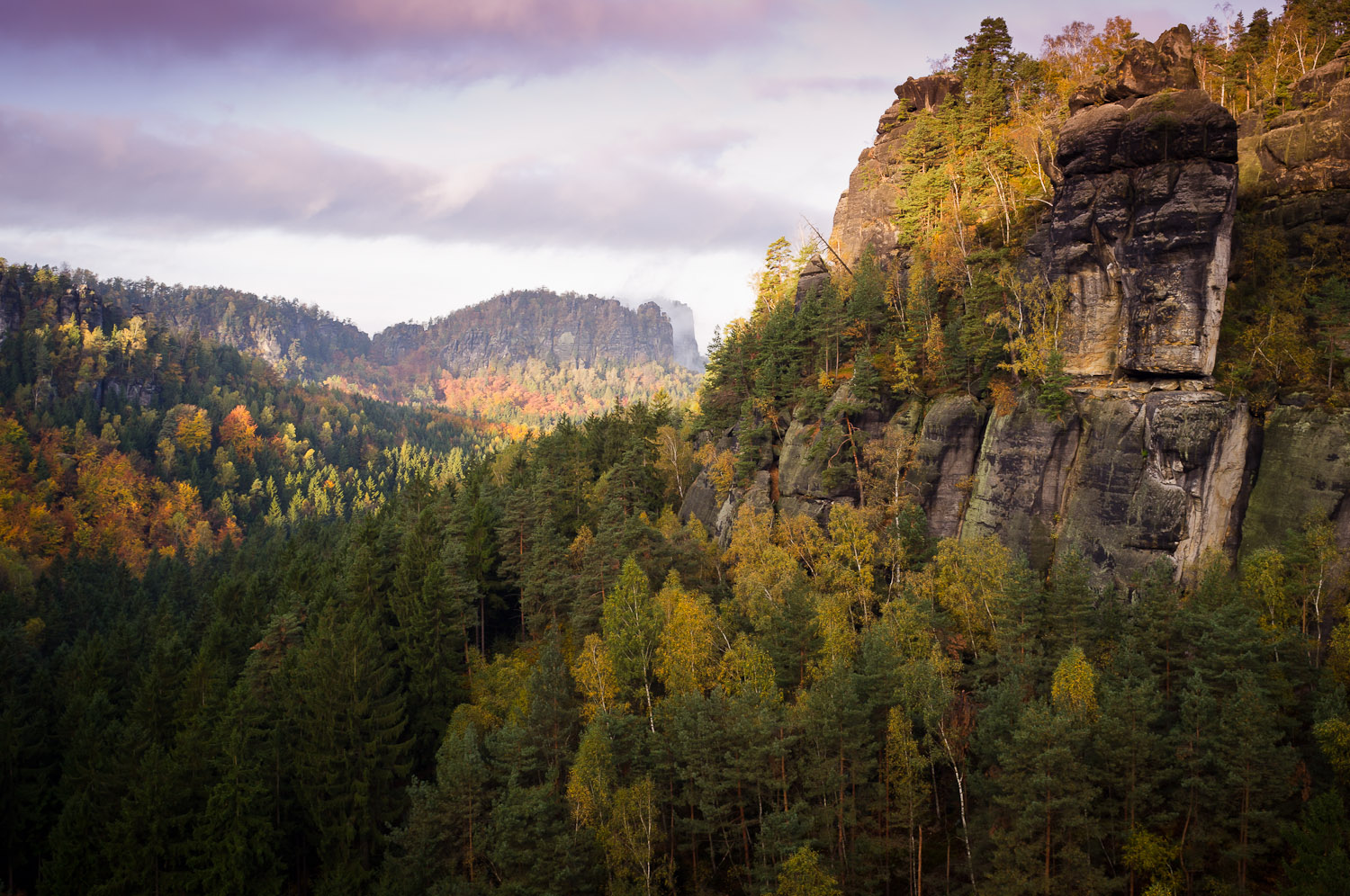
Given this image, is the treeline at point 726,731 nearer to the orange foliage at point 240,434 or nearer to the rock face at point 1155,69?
the rock face at point 1155,69

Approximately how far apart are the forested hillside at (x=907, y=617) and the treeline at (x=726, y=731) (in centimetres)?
23

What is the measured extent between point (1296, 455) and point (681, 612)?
105 feet

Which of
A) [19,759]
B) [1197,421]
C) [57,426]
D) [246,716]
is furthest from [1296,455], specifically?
[57,426]

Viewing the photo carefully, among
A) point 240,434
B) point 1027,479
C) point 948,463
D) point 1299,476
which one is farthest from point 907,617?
point 240,434

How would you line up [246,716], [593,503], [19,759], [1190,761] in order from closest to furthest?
[1190,761]
[246,716]
[19,759]
[593,503]

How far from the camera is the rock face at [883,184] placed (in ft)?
203

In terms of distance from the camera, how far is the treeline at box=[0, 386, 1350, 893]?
27.2 metres

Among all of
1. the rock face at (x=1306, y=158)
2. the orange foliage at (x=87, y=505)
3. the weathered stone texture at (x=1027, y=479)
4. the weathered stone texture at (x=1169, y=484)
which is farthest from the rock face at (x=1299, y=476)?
the orange foliage at (x=87, y=505)

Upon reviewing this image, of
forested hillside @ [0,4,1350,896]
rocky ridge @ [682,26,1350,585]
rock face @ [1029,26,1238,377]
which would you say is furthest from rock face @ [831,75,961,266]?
rock face @ [1029,26,1238,377]

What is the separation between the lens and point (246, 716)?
40.4 m

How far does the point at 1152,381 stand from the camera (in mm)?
40125

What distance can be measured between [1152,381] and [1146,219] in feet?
29.3

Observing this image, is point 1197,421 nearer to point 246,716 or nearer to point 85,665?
point 246,716

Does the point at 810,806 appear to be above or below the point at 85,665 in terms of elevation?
above
